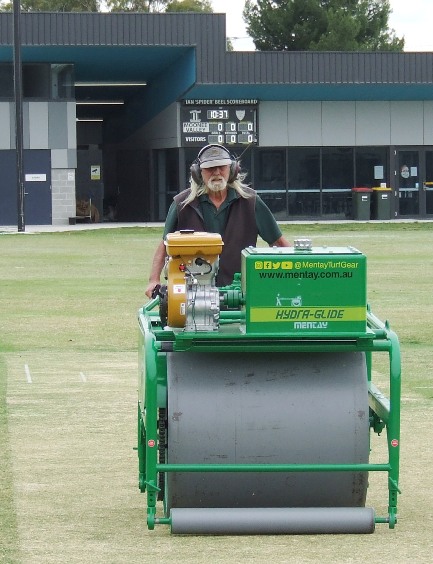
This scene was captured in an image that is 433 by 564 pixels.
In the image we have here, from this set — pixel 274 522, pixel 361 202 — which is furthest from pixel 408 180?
pixel 274 522

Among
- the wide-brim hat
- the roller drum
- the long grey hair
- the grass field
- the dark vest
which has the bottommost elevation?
the grass field

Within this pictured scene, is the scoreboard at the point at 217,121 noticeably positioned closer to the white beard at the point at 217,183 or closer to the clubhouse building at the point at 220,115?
Answer: the clubhouse building at the point at 220,115

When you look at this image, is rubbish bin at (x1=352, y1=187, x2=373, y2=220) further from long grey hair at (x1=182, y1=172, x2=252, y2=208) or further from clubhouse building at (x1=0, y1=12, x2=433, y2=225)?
long grey hair at (x1=182, y1=172, x2=252, y2=208)

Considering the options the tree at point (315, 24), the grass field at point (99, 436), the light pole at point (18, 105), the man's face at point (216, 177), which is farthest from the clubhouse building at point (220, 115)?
the man's face at point (216, 177)

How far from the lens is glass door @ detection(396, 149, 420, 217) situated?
4944 cm

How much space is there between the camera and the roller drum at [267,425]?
6152mm

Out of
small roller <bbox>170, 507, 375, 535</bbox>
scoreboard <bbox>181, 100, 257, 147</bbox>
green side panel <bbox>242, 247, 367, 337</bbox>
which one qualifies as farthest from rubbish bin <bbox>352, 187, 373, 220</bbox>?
small roller <bbox>170, 507, 375, 535</bbox>

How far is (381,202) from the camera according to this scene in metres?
48.2

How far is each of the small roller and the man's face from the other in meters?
1.95

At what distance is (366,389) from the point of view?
6.24 meters

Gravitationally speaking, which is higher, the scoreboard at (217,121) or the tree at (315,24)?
the tree at (315,24)

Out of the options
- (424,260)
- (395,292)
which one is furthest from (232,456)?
(424,260)

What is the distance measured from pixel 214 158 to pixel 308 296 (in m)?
1.39

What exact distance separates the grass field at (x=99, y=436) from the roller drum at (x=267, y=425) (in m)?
0.21
